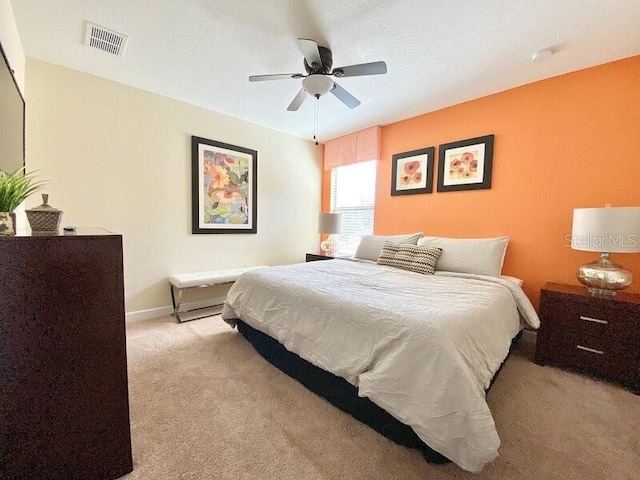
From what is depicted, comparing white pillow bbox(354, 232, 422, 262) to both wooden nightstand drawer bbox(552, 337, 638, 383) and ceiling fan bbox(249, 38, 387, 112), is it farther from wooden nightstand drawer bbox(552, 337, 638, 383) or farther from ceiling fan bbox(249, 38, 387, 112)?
ceiling fan bbox(249, 38, 387, 112)

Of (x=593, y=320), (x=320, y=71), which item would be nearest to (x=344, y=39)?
(x=320, y=71)

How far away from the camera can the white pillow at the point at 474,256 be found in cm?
246

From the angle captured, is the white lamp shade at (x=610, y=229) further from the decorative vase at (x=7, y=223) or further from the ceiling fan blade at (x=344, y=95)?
the decorative vase at (x=7, y=223)

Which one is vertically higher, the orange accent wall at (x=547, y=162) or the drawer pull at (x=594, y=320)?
the orange accent wall at (x=547, y=162)

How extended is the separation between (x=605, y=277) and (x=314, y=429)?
7.80 ft

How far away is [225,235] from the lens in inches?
142

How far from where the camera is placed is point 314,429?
146 centimetres

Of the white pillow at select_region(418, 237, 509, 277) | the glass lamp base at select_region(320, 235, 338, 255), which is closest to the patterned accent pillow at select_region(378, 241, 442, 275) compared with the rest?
the white pillow at select_region(418, 237, 509, 277)

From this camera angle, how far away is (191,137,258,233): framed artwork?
10.8ft

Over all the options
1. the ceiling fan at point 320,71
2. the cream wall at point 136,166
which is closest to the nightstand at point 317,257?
the cream wall at point 136,166

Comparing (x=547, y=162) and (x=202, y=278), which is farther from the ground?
(x=547, y=162)

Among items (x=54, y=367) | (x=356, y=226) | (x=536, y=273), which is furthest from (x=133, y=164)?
(x=536, y=273)

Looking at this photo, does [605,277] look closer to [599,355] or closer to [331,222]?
[599,355]

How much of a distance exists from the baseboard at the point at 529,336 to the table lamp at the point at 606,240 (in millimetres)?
733
